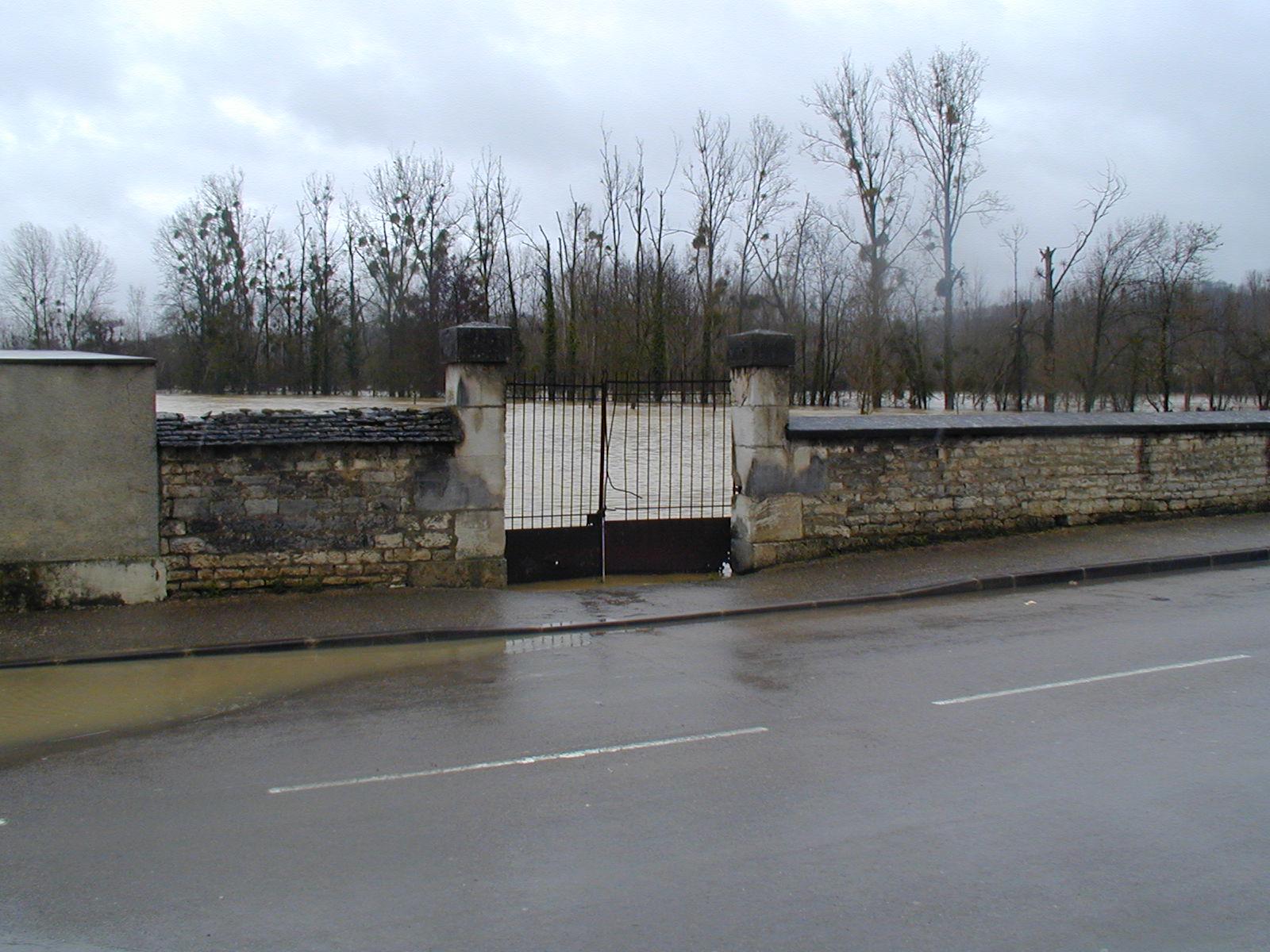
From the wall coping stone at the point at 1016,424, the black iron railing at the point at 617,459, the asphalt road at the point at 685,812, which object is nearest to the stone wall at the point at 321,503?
the black iron railing at the point at 617,459

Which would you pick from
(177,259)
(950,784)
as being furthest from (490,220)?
(950,784)

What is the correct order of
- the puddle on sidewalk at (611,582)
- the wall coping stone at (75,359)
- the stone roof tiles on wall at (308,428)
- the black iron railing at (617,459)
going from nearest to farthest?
the wall coping stone at (75,359), the stone roof tiles on wall at (308,428), the puddle on sidewalk at (611,582), the black iron railing at (617,459)

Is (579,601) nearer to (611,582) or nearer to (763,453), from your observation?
(611,582)

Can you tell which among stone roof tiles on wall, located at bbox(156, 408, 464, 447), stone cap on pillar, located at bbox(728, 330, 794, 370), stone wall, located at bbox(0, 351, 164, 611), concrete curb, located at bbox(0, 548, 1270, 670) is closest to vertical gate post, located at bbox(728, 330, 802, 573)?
stone cap on pillar, located at bbox(728, 330, 794, 370)

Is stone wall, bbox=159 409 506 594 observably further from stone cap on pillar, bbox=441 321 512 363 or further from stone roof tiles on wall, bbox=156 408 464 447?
stone cap on pillar, bbox=441 321 512 363

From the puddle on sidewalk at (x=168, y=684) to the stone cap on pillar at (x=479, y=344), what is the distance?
3232 mm

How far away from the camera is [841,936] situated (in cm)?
367

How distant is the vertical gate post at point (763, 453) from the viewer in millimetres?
12086

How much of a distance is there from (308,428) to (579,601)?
343 cm

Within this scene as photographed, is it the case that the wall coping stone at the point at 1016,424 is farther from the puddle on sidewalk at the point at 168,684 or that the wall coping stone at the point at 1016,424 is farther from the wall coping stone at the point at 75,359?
the wall coping stone at the point at 75,359

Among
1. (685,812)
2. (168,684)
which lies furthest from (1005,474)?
(168,684)

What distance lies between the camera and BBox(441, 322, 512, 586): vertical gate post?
10992 mm

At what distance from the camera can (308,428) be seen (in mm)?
10672

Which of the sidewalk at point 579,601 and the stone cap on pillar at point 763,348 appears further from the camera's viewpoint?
the stone cap on pillar at point 763,348
